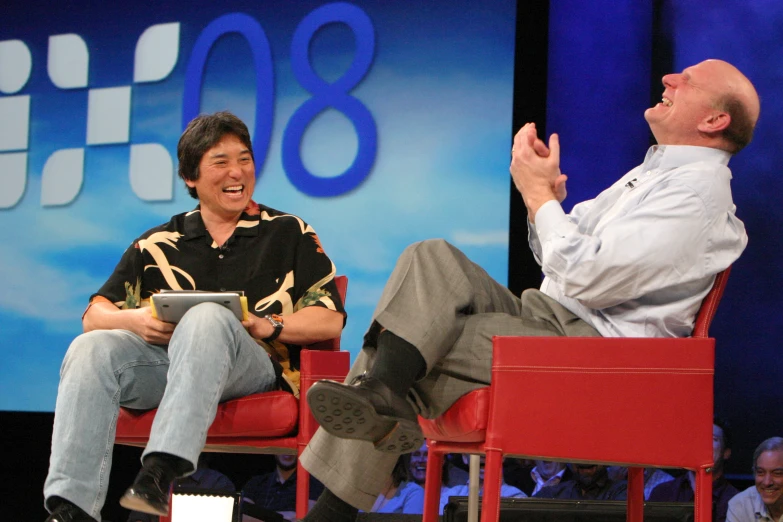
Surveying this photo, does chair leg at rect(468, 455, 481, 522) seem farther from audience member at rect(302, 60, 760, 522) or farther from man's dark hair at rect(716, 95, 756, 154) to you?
man's dark hair at rect(716, 95, 756, 154)

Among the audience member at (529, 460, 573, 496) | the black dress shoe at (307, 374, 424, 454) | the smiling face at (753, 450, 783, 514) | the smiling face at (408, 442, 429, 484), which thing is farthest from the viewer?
the smiling face at (408, 442, 429, 484)

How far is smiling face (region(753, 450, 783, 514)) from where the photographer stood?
3605 mm

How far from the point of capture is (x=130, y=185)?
4559mm

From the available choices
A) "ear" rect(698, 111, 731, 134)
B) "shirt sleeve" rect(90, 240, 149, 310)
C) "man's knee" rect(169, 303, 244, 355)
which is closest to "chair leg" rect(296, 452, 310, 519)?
"man's knee" rect(169, 303, 244, 355)

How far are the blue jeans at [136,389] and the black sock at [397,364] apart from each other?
433 mm

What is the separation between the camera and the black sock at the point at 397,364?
1883mm

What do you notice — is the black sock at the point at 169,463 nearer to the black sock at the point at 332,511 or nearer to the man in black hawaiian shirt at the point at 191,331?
the man in black hawaiian shirt at the point at 191,331

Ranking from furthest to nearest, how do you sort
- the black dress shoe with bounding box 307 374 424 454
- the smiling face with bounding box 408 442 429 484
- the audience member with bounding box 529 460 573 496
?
the smiling face with bounding box 408 442 429 484, the audience member with bounding box 529 460 573 496, the black dress shoe with bounding box 307 374 424 454

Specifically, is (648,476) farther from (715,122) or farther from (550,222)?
(550,222)

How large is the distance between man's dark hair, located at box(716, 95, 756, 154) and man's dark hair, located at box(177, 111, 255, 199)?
4.61 ft

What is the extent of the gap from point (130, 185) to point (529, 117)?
6.78 ft

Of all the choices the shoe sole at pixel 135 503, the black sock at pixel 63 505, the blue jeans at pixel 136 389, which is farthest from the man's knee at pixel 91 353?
the shoe sole at pixel 135 503

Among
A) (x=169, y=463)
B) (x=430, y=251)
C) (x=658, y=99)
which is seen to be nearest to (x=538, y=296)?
(x=430, y=251)

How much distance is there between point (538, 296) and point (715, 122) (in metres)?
0.65
